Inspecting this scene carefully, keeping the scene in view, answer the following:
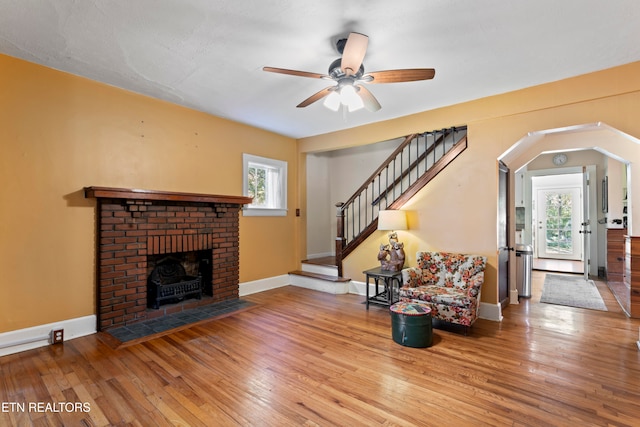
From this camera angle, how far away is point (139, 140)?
367 centimetres

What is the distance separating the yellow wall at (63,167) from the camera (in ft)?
9.18

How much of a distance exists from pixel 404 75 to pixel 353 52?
0.50 metres

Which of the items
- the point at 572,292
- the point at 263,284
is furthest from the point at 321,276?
the point at 572,292

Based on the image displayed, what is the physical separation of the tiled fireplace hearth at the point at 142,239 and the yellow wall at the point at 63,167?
161mm

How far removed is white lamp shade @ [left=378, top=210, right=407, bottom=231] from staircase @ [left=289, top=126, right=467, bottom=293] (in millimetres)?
301

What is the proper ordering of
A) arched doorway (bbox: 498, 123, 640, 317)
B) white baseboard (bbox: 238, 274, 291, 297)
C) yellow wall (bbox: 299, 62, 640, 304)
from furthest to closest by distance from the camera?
white baseboard (bbox: 238, 274, 291, 297) < arched doorway (bbox: 498, 123, 640, 317) < yellow wall (bbox: 299, 62, 640, 304)

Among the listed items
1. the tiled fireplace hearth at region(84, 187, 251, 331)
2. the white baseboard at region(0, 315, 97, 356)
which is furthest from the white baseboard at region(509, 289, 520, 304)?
the white baseboard at region(0, 315, 97, 356)

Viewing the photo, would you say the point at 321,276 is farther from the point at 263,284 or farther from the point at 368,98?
the point at 368,98

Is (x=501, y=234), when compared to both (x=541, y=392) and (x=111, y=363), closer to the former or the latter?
(x=541, y=392)

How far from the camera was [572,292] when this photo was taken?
4.93m

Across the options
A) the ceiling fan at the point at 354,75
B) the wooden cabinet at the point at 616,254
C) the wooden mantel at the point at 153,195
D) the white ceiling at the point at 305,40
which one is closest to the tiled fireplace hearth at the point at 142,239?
the wooden mantel at the point at 153,195

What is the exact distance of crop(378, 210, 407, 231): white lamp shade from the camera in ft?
13.8

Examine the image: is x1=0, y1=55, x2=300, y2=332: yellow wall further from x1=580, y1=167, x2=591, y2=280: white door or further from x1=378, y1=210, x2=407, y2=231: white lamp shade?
x1=580, y1=167, x2=591, y2=280: white door

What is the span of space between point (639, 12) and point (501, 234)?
259 centimetres
